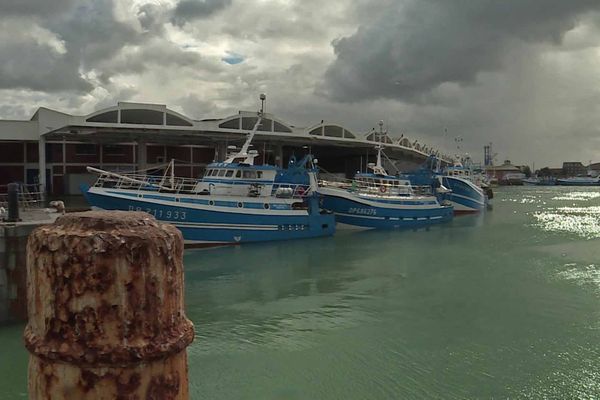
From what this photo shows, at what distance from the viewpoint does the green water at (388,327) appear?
8.73m

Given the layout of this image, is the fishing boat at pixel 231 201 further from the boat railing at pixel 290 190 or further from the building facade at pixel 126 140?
the building facade at pixel 126 140

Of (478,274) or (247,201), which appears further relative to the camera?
(247,201)

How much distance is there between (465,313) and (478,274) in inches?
228

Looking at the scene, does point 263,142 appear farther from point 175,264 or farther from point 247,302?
point 175,264

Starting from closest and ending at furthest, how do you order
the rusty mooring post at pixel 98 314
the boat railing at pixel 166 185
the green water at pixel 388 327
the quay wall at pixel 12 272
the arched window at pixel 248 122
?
the rusty mooring post at pixel 98 314 → the green water at pixel 388 327 → the quay wall at pixel 12 272 → the boat railing at pixel 166 185 → the arched window at pixel 248 122

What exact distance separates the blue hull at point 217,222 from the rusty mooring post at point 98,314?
21528mm

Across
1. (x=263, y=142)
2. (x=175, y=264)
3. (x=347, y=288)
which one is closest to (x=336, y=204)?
(x=263, y=142)

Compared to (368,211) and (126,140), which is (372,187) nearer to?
(368,211)

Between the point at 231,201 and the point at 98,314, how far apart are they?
23.6 meters

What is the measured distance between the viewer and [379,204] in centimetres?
3356

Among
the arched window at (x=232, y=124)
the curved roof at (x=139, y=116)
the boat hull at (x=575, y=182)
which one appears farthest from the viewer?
the boat hull at (x=575, y=182)

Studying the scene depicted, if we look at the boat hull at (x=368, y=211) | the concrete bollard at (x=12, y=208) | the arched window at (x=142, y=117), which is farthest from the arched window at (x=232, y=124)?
the concrete bollard at (x=12, y=208)

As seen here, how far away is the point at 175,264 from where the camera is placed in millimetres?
1750

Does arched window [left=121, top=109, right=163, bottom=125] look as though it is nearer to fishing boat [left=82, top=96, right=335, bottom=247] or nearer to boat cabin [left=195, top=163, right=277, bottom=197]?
fishing boat [left=82, top=96, right=335, bottom=247]
